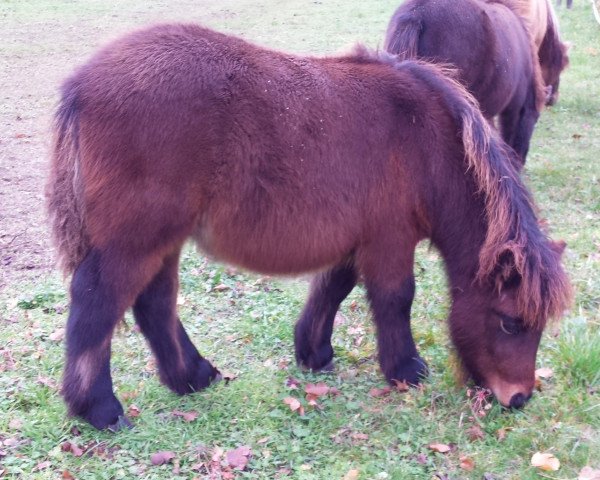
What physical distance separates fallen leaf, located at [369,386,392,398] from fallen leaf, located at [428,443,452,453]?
0.53 metres

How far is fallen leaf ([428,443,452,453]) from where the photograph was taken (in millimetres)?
3266

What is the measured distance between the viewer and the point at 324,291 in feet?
13.0

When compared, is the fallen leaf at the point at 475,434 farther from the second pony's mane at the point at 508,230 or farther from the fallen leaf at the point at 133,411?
the fallen leaf at the point at 133,411

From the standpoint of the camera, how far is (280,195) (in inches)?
130

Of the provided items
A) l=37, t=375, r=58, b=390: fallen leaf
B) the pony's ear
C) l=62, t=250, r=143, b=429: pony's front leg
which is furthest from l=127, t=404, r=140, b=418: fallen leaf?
the pony's ear

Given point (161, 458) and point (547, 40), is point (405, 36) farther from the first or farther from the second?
point (547, 40)

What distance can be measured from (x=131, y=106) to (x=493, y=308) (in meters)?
2.12

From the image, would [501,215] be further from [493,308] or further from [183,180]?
[183,180]

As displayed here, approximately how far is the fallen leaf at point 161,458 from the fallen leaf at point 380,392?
1.21 metres

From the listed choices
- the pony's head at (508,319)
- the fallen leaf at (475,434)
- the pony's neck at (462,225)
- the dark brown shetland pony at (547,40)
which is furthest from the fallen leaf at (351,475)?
the dark brown shetland pony at (547,40)

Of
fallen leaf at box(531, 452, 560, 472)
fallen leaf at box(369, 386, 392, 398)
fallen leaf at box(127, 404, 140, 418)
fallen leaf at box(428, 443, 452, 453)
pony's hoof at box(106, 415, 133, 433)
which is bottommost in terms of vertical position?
fallen leaf at box(127, 404, 140, 418)

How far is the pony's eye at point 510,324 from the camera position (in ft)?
11.0

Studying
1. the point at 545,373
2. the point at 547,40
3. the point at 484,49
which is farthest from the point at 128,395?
the point at 547,40

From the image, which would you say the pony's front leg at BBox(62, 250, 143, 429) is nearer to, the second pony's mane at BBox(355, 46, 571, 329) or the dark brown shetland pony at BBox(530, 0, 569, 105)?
the second pony's mane at BBox(355, 46, 571, 329)
